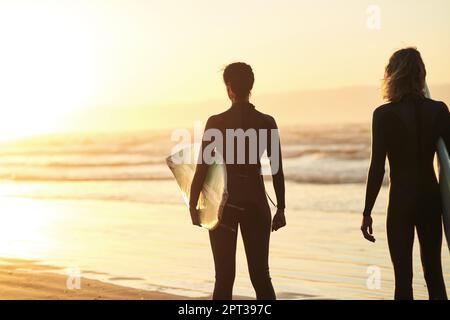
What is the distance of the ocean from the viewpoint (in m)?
7.47

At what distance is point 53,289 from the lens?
22.8 ft

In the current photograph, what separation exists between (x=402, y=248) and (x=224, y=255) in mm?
1011

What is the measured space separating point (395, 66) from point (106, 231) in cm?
747

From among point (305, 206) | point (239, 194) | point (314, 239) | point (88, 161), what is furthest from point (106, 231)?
point (88, 161)

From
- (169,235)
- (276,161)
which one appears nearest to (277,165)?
(276,161)

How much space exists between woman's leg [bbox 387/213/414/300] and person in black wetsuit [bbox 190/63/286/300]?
713mm

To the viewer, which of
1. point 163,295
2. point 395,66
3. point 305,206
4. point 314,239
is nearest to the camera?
point 395,66

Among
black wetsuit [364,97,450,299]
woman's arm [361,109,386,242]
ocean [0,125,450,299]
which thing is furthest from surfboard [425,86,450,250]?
ocean [0,125,450,299]

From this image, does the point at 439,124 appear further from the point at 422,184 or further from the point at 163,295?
the point at 163,295

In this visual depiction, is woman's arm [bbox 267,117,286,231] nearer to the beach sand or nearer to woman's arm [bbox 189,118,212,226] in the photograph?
woman's arm [bbox 189,118,212,226]

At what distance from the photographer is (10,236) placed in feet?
35.3

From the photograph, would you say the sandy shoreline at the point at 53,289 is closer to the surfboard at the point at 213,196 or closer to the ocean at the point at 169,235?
the ocean at the point at 169,235

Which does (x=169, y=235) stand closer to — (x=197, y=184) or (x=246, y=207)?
(x=197, y=184)
